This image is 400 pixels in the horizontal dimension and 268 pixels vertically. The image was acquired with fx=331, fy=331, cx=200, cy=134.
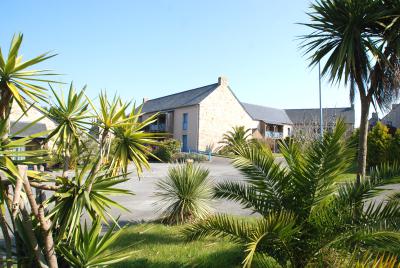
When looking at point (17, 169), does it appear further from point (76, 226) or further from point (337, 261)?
point (337, 261)

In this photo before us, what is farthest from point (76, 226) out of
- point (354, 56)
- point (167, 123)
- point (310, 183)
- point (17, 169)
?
point (167, 123)

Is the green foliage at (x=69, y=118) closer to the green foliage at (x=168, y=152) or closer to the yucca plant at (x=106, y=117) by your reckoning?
the yucca plant at (x=106, y=117)

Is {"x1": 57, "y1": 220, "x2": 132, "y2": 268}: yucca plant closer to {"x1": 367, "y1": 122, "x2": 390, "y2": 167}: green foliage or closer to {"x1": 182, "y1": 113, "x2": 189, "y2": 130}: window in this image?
{"x1": 367, "y1": 122, "x2": 390, "y2": 167}: green foliage

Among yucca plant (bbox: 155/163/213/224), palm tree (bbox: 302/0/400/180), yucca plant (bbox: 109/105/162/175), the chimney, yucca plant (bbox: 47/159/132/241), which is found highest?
the chimney

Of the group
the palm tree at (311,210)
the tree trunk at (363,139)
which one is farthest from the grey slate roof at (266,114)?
the palm tree at (311,210)

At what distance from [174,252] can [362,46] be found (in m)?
5.14

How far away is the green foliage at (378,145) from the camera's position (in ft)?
63.8

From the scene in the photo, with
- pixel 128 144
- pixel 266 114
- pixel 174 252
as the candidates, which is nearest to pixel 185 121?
pixel 266 114

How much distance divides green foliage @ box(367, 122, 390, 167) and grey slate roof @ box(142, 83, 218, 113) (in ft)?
64.8

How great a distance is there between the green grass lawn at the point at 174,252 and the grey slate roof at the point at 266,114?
40428 millimetres

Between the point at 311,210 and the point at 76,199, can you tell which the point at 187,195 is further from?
the point at 76,199

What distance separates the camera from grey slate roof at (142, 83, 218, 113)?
126ft

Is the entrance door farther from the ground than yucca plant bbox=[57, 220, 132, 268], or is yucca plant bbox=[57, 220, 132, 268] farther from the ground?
the entrance door

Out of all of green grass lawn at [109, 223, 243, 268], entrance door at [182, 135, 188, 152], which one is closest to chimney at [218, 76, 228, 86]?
entrance door at [182, 135, 188, 152]
